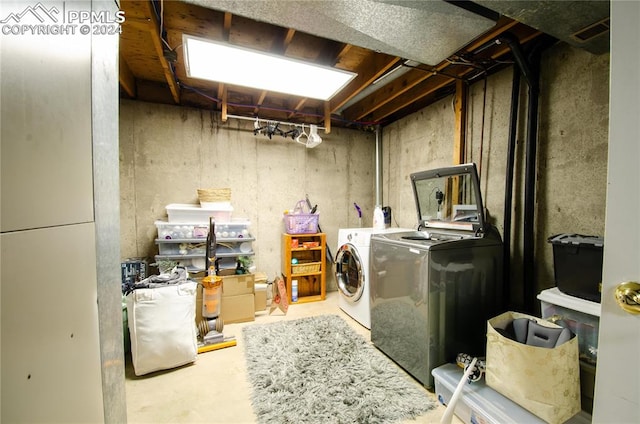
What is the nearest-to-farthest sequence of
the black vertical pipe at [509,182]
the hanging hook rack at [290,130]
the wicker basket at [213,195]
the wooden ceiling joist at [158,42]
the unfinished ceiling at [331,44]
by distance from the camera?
1. the unfinished ceiling at [331,44]
2. the wooden ceiling joist at [158,42]
3. the black vertical pipe at [509,182]
4. the wicker basket at [213,195]
5. the hanging hook rack at [290,130]

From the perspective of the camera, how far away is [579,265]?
1387mm

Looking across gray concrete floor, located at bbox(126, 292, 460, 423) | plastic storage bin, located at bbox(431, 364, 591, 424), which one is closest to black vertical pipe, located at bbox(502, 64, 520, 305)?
plastic storage bin, located at bbox(431, 364, 591, 424)

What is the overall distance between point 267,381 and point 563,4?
2834 millimetres

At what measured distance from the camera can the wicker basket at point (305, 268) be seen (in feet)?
10.8

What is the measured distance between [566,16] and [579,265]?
1364 millimetres

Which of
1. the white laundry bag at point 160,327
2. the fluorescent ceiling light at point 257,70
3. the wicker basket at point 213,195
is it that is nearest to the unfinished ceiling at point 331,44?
the fluorescent ceiling light at point 257,70

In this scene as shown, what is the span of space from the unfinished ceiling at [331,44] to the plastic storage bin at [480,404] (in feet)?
7.09

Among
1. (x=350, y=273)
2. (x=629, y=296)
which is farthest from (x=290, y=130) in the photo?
(x=629, y=296)

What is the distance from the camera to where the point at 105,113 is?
Result: 761 millimetres

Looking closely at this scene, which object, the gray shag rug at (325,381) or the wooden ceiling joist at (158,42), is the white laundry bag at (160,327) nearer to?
the gray shag rug at (325,381)

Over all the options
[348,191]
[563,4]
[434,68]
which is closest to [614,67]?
[563,4]

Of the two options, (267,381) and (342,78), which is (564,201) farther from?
(267,381)

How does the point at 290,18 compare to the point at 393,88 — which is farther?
the point at 393,88

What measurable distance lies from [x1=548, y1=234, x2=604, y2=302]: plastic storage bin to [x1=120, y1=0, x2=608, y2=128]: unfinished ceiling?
1362 mm
